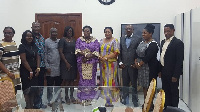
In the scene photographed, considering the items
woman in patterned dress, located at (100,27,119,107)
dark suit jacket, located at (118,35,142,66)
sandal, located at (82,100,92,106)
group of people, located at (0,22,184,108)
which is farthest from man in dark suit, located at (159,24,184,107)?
sandal, located at (82,100,92,106)

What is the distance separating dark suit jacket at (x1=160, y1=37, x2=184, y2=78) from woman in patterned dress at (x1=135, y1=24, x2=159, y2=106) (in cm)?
20

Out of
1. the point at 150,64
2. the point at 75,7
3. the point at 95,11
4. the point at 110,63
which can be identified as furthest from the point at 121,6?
the point at 150,64

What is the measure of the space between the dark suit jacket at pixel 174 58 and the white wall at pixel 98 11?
2053 mm

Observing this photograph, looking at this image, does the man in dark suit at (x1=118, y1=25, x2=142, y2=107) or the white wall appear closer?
the man in dark suit at (x1=118, y1=25, x2=142, y2=107)

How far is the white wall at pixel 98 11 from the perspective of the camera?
5359 mm

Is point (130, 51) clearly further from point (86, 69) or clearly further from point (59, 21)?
point (59, 21)

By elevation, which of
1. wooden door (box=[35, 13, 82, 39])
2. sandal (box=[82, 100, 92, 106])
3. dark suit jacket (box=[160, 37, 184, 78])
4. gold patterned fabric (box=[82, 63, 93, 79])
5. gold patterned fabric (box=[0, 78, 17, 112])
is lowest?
sandal (box=[82, 100, 92, 106])

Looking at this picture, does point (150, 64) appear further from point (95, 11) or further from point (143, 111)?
point (95, 11)

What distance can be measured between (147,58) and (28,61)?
1.88 m

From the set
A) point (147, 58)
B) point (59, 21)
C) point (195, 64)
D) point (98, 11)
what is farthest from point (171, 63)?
point (59, 21)

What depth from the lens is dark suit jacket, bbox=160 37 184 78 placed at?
11.0ft

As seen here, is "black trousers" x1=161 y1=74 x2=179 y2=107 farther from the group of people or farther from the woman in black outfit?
the woman in black outfit

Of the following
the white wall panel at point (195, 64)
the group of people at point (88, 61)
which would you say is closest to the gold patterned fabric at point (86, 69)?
the group of people at point (88, 61)

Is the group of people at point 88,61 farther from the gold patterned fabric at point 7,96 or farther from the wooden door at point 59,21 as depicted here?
the wooden door at point 59,21
